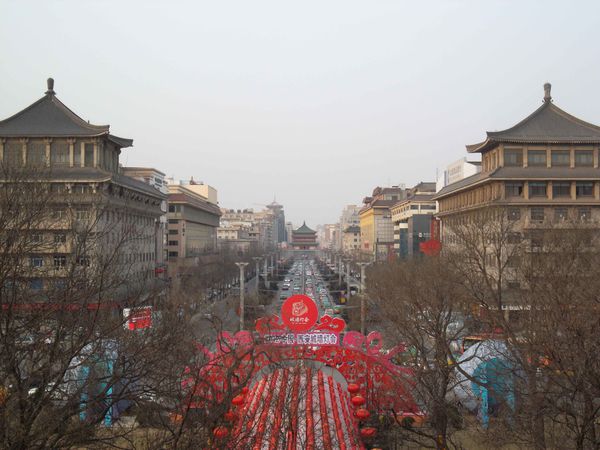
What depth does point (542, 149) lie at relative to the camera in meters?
31.0

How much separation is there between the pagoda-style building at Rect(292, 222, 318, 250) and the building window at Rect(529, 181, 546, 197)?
130 m

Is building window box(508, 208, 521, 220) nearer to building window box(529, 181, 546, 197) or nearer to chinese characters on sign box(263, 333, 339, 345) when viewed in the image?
building window box(529, 181, 546, 197)

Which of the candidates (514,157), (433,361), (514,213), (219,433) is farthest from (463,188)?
(219,433)

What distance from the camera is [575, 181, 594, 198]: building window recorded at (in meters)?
30.3

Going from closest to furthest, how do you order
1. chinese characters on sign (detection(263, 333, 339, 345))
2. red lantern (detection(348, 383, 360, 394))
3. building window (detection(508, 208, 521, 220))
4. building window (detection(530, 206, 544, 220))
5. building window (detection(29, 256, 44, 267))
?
building window (detection(29, 256, 44, 267)), red lantern (detection(348, 383, 360, 394)), chinese characters on sign (detection(263, 333, 339, 345)), building window (detection(508, 208, 521, 220)), building window (detection(530, 206, 544, 220))

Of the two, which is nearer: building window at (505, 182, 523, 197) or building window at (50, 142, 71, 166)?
building window at (50, 142, 71, 166)

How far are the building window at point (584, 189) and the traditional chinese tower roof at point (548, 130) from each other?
2262 mm

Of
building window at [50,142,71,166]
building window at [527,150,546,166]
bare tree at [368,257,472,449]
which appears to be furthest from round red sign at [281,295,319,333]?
building window at [527,150,546,166]

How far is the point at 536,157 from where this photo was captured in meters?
31.1

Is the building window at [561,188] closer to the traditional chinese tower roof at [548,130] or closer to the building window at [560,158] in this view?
the building window at [560,158]

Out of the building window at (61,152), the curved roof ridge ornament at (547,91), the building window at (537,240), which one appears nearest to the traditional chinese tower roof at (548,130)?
the curved roof ridge ornament at (547,91)

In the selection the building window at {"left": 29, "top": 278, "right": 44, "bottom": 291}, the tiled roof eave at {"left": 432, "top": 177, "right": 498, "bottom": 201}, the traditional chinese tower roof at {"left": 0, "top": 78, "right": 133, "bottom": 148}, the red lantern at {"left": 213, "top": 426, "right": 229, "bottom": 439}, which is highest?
the traditional chinese tower roof at {"left": 0, "top": 78, "right": 133, "bottom": 148}

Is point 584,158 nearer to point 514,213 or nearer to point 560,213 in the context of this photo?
point 560,213

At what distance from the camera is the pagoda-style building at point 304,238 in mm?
159875
